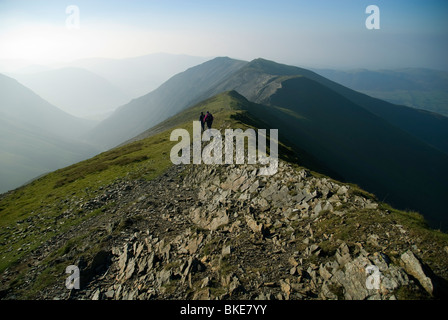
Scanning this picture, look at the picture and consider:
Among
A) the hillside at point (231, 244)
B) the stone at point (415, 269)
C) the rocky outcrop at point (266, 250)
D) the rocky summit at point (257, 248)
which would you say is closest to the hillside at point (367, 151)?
the hillside at point (231, 244)

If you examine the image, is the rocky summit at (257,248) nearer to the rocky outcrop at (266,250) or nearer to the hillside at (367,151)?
the rocky outcrop at (266,250)

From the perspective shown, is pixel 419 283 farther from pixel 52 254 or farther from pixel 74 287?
pixel 52 254

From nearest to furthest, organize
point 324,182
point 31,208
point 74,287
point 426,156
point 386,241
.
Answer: point 386,241
point 74,287
point 324,182
point 31,208
point 426,156

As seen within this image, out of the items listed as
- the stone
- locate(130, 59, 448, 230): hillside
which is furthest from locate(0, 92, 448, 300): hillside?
locate(130, 59, 448, 230): hillside

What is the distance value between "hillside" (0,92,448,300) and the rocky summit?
2.7 inches

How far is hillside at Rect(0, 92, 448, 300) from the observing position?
41.9 ft

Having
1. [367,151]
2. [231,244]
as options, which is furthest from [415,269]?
[367,151]

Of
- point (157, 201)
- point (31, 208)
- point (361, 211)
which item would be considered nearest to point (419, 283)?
point (361, 211)

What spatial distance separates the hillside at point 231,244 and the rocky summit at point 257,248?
0.07 m

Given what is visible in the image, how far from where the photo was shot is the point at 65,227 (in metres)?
29.4

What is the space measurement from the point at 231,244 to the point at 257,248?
2.03m

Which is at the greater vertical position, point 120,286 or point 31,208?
point 120,286

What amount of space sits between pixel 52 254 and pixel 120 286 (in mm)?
11668

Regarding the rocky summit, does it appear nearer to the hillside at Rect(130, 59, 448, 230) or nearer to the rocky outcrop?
the rocky outcrop
